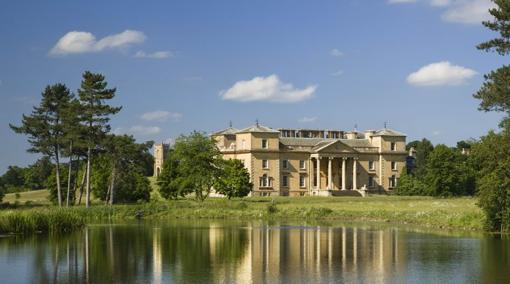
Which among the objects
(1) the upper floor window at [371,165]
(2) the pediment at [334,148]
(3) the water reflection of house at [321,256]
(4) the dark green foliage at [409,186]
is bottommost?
(3) the water reflection of house at [321,256]

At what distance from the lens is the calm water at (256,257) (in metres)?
23.4

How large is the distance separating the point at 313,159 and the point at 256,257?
6715cm

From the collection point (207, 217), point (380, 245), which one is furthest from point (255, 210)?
point (380, 245)

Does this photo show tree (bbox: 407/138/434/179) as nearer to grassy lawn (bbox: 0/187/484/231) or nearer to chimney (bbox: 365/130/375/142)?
chimney (bbox: 365/130/375/142)

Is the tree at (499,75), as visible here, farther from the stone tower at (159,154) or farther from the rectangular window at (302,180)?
the stone tower at (159,154)

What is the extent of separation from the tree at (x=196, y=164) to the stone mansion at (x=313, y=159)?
16.1 m

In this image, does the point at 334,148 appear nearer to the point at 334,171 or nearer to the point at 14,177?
the point at 334,171

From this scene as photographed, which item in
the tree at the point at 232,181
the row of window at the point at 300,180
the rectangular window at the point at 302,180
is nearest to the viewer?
the tree at the point at 232,181

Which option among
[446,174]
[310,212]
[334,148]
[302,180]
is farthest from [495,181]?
[302,180]

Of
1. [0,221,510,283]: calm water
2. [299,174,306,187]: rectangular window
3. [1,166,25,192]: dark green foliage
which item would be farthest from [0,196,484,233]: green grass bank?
[1,166,25,192]: dark green foliage

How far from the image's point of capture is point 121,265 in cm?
2639

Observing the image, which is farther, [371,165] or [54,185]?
[371,165]

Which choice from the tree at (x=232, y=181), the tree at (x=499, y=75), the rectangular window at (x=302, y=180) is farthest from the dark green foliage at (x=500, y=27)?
the rectangular window at (x=302, y=180)

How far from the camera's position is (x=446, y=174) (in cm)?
8512
